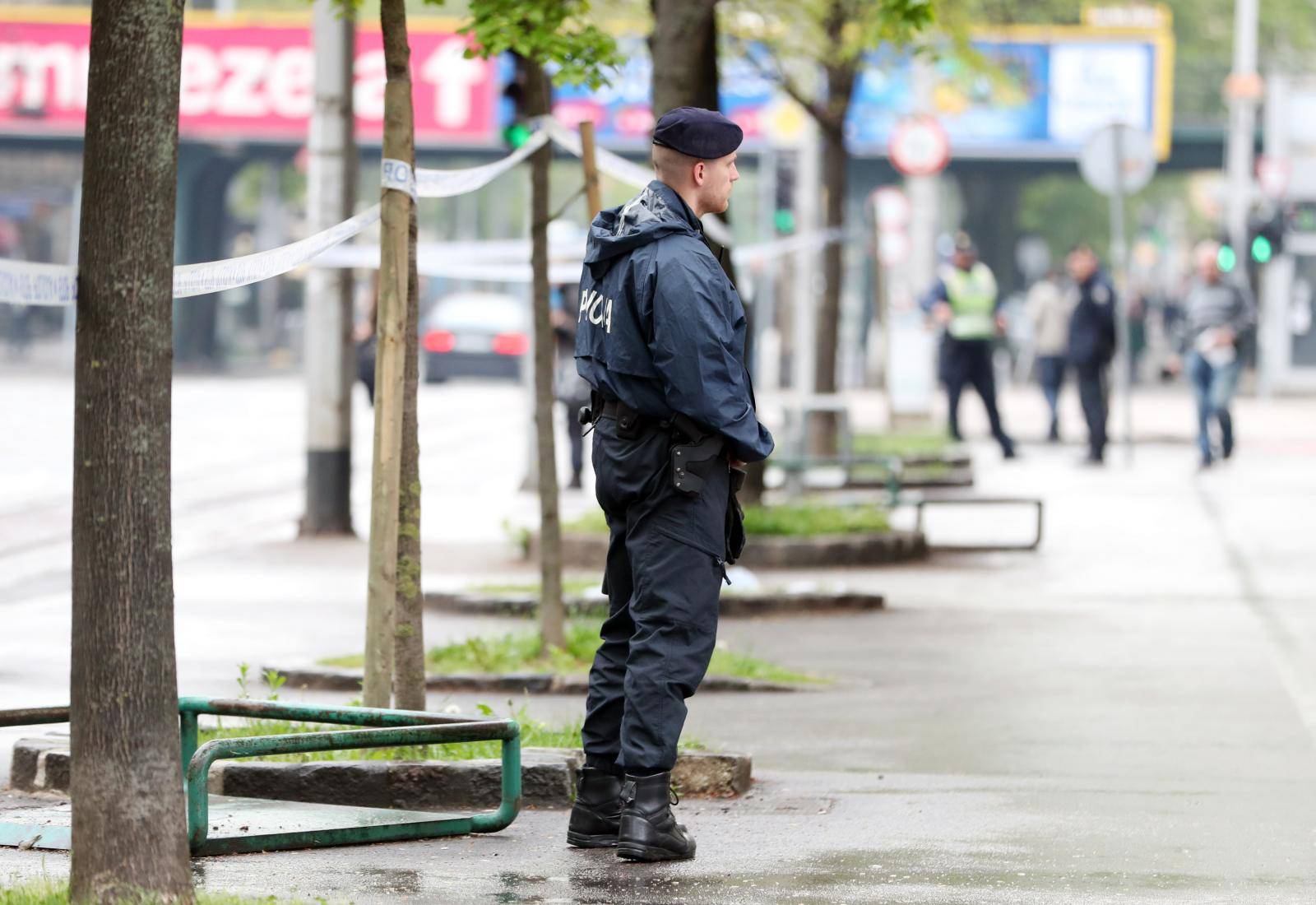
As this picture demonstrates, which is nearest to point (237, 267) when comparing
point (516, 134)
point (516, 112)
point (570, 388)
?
point (516, 134)

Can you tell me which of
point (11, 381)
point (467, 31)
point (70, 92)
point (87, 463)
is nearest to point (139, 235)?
point (87, 463)

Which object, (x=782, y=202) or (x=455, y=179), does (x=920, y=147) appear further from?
(x=455, y=179)

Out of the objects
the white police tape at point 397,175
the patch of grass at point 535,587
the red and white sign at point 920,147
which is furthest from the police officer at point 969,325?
the white police tape at point 397,175

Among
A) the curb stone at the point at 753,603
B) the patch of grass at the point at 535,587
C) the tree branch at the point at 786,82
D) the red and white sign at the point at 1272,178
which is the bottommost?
the curb stone at the point at 753,603

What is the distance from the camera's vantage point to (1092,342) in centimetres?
2086

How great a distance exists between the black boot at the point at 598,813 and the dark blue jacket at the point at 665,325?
0.90m

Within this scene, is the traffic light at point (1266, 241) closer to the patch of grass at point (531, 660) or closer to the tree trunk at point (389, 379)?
the patch of grass at point (531, 660)

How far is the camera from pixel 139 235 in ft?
13.8

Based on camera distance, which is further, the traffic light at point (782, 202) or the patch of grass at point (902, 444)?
the traffic light at point (782, 202)

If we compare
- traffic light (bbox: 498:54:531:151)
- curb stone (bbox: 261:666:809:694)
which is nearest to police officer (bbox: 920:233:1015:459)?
traffic light (bbox: 498:54:531:151)

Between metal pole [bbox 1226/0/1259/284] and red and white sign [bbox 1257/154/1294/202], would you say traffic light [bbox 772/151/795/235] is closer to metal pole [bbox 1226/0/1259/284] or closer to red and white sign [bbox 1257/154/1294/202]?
metal pole [bbox 1226/0/1259/284]

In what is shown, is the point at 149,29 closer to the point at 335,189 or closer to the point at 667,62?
the point at 667,62

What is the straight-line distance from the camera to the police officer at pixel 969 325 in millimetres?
21062

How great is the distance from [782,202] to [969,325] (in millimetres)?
4912
